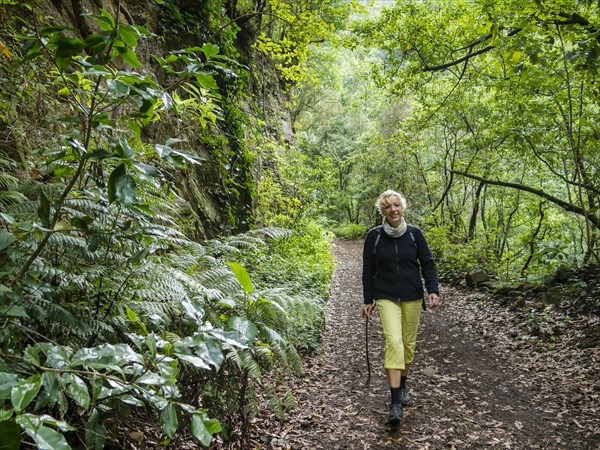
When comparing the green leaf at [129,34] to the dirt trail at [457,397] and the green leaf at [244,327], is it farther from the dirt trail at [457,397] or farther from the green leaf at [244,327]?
the dirt trail at [457,397]

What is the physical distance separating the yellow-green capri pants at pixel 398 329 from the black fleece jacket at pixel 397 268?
10cm

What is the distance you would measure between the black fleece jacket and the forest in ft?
3.16

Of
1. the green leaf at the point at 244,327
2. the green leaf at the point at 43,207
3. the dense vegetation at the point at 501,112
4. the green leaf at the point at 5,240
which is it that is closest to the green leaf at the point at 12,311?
the green leaf at the point at 5,240

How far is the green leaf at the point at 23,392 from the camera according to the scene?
108 cm

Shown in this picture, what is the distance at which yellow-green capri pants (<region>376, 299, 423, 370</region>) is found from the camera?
163 inches

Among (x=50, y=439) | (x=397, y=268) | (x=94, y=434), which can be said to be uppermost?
(x=397, y=268)

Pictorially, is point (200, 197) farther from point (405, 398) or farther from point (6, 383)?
point (6, 383)

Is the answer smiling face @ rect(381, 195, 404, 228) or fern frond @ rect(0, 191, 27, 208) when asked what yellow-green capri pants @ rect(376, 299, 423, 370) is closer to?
smiling face @ rect(381, 195, 404, 228)

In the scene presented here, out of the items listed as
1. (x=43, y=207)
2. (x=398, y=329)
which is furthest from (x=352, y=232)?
(x=43, y=207)

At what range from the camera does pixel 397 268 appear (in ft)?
14.4

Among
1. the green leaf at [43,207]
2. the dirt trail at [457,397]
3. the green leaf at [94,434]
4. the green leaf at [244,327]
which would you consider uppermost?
the green leaf at [43,207]

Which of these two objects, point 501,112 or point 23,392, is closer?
point 23,392

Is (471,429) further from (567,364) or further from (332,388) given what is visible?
(567,364)

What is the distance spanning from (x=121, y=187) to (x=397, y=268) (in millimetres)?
3429
